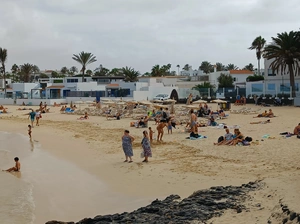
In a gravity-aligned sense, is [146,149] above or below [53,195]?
above

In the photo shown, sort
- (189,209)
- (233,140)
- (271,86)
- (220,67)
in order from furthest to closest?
(220,67) → (271,86) → (233,140) → (189,209)

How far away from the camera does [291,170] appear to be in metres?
10.9

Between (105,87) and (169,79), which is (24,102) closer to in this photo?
(105,87)

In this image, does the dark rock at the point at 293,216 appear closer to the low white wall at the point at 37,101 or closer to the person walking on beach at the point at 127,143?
the person walking on beach at the point at 127,143

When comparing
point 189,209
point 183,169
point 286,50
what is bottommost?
point 183,169

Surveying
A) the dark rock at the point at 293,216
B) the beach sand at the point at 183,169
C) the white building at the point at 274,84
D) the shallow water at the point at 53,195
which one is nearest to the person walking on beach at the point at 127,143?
the beach sand at the point at 183,169

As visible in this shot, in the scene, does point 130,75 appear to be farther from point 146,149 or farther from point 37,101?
point 146,149

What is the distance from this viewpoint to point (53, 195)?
36.5ft

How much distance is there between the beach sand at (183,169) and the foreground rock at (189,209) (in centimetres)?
28

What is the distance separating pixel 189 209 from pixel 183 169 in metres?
5.03

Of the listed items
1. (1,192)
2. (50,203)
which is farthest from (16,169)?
(50,203)

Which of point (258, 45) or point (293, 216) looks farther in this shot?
point (258, 45)

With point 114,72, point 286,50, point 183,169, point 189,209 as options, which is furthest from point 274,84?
point 114,72

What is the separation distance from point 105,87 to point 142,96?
899cm
